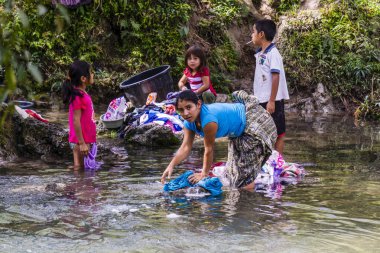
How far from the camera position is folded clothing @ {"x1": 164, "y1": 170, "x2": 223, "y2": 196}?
18.9 ft

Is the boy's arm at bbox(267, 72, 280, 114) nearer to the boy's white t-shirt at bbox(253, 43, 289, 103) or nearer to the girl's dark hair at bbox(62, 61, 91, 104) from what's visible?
the boy's white t-shirt at bbox(253, 43, 289, 103)

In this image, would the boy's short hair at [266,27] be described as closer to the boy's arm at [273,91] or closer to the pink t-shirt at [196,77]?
the boy's arm at [273,91]

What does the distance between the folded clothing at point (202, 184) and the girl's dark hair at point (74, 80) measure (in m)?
1.70

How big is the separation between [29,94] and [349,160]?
6.55 m

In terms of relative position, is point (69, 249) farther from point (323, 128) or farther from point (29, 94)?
point (323, 128)

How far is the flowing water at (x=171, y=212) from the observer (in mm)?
4324

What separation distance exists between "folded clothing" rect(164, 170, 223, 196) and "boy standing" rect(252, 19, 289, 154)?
5.07 feet

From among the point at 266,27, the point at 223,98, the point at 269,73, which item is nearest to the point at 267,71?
the point at 269,73

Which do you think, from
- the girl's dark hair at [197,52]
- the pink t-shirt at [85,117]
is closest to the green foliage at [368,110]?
the girl's dark hair at [197,52]

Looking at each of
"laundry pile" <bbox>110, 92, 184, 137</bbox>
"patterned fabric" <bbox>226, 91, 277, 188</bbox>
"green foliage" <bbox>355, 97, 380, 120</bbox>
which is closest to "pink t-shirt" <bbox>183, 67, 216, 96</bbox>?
"laundry pile" <bbox>110, 92, 184, 137</bbox>

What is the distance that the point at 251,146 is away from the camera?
234 inches

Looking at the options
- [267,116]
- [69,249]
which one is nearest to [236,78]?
[267,116]

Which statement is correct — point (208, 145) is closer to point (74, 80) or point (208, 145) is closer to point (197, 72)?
point (74, 80)

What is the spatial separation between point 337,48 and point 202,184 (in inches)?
350
